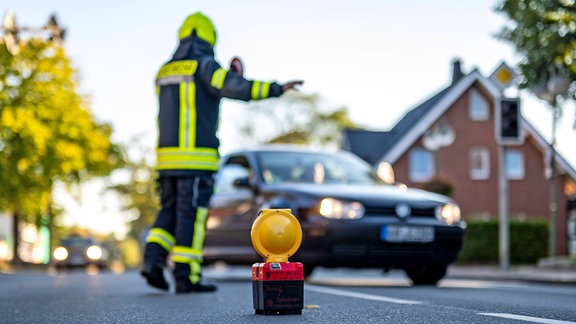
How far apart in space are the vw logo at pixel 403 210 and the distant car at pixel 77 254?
27.9 meters

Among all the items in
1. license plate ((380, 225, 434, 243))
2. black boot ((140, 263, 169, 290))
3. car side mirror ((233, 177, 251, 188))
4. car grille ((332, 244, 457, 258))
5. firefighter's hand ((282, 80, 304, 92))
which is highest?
firefighter's hand ((282, 80, 304, 92))

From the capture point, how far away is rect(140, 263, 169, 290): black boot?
7723 millimetres

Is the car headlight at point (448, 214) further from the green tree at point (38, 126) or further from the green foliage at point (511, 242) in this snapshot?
the green tree at point (38, 126)

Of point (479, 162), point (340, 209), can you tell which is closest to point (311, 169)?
point (340, 209)

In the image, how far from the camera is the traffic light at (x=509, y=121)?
15.6 metres

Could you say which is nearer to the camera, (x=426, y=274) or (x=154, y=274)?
(x=154, y=274)

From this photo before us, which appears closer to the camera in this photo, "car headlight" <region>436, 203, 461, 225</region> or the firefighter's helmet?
the firefighter's helmet

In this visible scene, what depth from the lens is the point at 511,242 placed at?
2694cm

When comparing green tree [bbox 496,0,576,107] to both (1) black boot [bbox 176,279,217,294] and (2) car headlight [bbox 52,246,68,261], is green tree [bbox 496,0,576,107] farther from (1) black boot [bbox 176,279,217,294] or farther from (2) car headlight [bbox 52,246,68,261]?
(2) car headlight [bbox 52,246,68,261]

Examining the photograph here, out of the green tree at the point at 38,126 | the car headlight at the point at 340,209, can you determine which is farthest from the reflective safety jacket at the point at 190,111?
the green tree at the point at 38,126

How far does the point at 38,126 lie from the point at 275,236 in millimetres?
29676

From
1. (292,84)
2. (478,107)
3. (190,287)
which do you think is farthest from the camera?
(478,107)

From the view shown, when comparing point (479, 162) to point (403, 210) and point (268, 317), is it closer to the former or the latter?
point (403, 210)

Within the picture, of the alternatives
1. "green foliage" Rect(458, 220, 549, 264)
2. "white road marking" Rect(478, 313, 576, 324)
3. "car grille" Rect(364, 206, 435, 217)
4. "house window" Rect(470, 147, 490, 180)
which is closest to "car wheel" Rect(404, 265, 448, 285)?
"car grille" Rect(364, 206, 435, 217)
